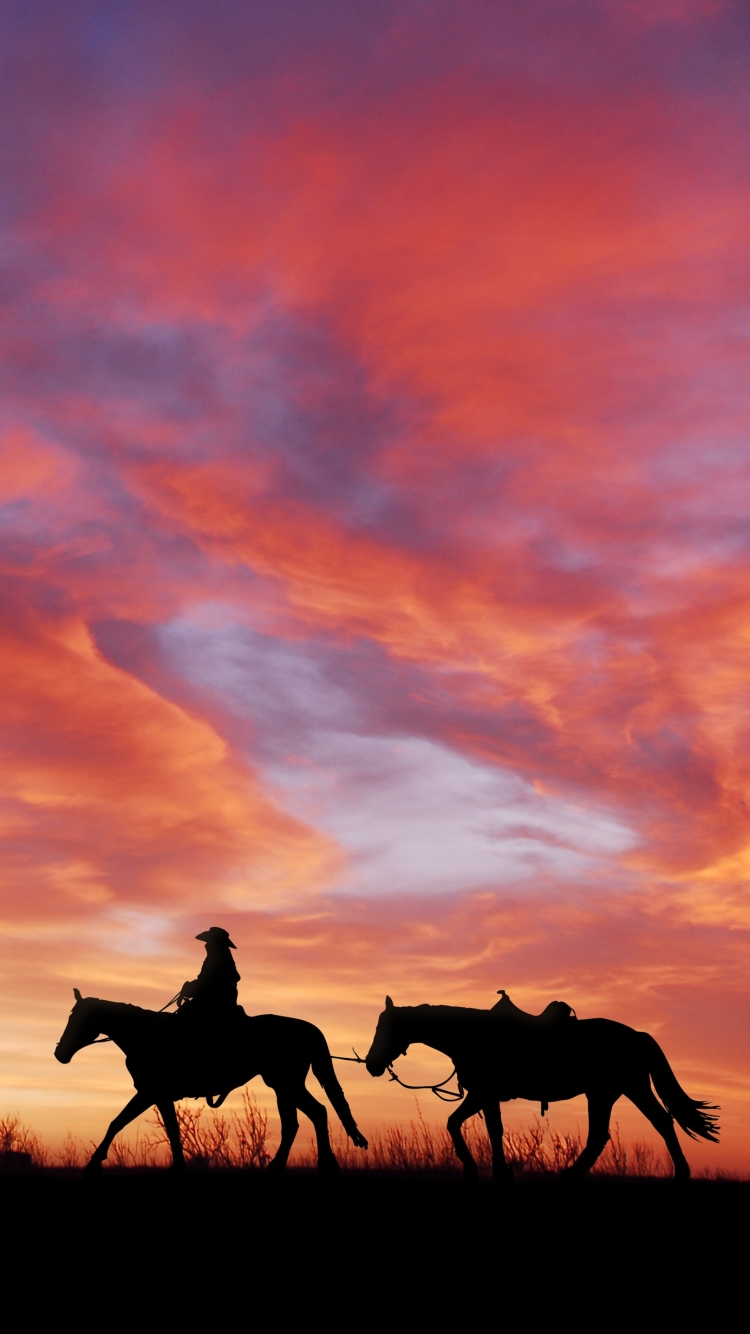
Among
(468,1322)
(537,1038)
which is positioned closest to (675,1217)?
(537,1038)

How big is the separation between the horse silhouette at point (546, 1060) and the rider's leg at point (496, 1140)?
0.05ft

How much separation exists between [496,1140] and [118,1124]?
4562 mm

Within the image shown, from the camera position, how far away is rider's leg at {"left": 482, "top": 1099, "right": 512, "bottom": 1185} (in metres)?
13.5

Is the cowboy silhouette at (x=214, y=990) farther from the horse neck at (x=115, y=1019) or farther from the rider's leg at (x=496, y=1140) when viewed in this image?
the rider's leg at (x=496, y=1140)

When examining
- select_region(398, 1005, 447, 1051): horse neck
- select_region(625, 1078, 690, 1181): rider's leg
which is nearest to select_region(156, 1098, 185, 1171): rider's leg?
select_region(398, 1005, 447, 1051): horse neck

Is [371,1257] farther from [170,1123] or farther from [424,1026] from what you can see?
[170,1123]

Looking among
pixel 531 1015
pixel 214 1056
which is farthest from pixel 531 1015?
pixel 214 1056

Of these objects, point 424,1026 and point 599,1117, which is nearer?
point 599,1117

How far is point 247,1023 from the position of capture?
15562mm

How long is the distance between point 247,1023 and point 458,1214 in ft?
15.7

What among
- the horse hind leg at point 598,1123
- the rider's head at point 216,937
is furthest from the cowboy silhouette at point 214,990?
the horse hind leg at point 598,1123

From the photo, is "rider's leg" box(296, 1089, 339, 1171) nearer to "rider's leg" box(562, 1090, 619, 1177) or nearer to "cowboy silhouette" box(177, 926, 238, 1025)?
"cowboy silhouette" box(177, 926, 238, 1025)

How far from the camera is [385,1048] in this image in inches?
590

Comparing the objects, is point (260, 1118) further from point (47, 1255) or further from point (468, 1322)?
point (468, 1322)
